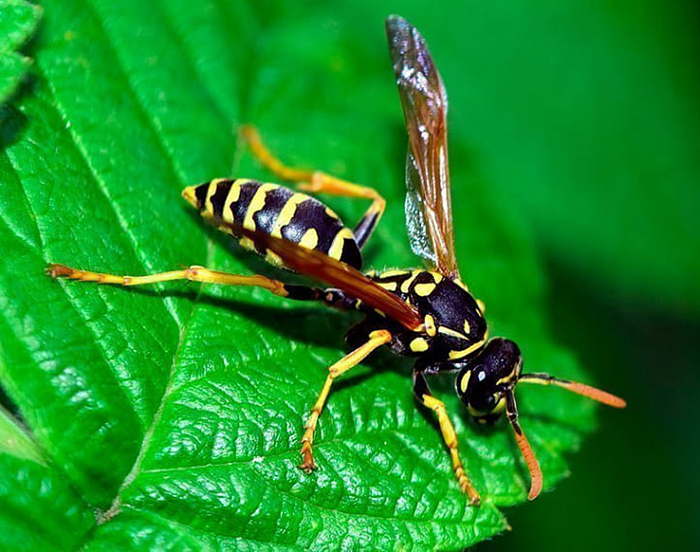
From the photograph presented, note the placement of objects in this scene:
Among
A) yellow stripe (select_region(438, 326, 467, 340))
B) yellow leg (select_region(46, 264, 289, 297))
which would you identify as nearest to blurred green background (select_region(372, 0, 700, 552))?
yellow stripe (select_region(438, 326, 467, 340))

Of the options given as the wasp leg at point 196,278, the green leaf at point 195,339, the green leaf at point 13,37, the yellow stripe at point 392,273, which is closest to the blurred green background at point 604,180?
the green leaf at point 195,339

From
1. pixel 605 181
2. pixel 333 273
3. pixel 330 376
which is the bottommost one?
pixel 330 376

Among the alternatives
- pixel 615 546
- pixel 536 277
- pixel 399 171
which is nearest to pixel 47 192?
pixel 399 171

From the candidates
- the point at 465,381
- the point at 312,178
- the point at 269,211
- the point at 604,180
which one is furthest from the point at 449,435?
the point at 604,180

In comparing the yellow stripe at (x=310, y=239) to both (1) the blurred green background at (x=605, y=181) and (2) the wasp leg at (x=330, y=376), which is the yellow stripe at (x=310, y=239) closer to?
(2) the wasp leg at (x=330, y=376)

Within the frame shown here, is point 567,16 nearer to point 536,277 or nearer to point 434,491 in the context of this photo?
point 536,277

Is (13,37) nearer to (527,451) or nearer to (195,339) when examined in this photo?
(195,339)
